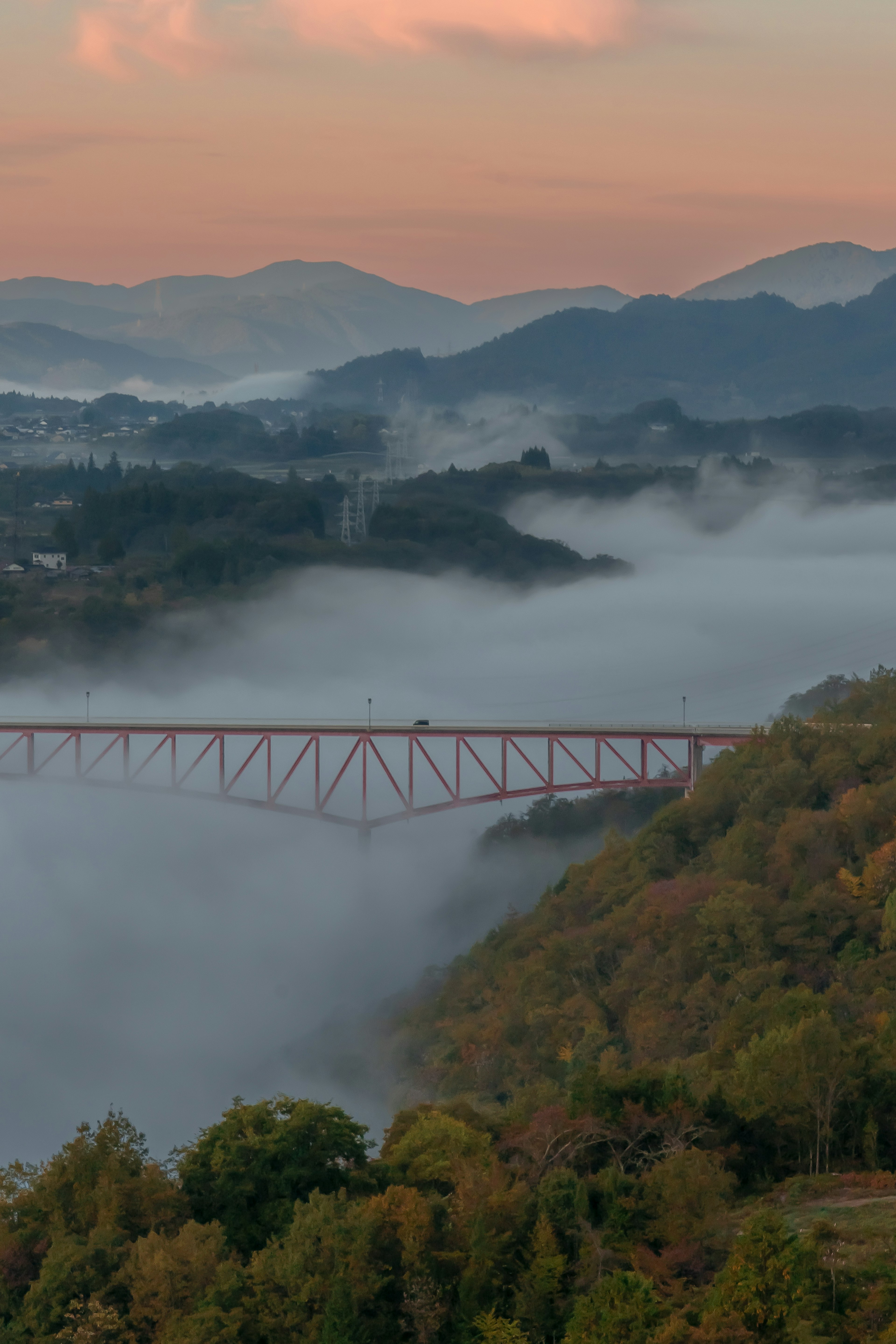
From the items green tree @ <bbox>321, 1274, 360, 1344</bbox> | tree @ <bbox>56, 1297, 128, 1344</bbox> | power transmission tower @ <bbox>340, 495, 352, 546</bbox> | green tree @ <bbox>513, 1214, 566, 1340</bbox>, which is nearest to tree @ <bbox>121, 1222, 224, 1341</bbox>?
tree @ <bbox>56, 1297, 128, 1344</bbox>

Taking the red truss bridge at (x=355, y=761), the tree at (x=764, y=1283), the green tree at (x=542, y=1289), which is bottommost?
the green tree at (x=542, y=1289)

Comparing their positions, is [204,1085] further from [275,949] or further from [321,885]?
[321,885]

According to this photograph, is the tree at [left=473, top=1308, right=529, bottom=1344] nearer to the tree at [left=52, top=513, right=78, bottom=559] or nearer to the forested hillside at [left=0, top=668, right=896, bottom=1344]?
the forested hillside at [left=0, top=668, right=896, bottom=1344]

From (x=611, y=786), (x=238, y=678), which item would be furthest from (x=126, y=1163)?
(x=238, y=678)

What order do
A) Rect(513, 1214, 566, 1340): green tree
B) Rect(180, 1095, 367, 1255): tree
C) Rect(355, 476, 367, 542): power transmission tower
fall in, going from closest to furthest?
Rect(513, 1214, 566, 1340): green tree, Rect(180, 1095, 367, 1255): tree, Rect(355, 476, 367, 542): power transmission tower

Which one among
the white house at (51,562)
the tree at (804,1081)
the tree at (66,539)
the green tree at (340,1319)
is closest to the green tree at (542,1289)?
the green tree at (340,1319)

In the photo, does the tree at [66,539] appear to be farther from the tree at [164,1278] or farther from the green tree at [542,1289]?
the green tree at [542,1289]
